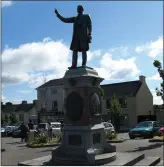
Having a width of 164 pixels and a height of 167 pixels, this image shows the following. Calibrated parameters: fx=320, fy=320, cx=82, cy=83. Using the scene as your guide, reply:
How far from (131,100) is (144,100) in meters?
4.04

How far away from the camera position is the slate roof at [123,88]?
50.8 m

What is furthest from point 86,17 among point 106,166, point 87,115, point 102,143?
point 106,166

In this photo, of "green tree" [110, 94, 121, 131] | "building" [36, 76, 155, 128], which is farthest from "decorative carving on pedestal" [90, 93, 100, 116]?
"building" [36, 76, 155, 128]

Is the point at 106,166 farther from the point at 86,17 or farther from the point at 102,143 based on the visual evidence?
the point at 86,17

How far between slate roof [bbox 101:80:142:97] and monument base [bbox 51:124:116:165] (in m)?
38.9

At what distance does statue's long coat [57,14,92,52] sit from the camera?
12.2m

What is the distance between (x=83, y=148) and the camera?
1086 cm

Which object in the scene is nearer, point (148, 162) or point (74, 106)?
point (148, 162)

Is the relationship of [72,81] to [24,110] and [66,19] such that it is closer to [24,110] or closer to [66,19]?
[66,19]

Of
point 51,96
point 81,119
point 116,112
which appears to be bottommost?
point 116,112

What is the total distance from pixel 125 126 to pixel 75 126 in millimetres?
39292

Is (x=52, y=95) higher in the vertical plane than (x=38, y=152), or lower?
higher

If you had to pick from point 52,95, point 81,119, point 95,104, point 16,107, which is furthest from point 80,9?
point 16,107

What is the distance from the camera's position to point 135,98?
49.5 metres
